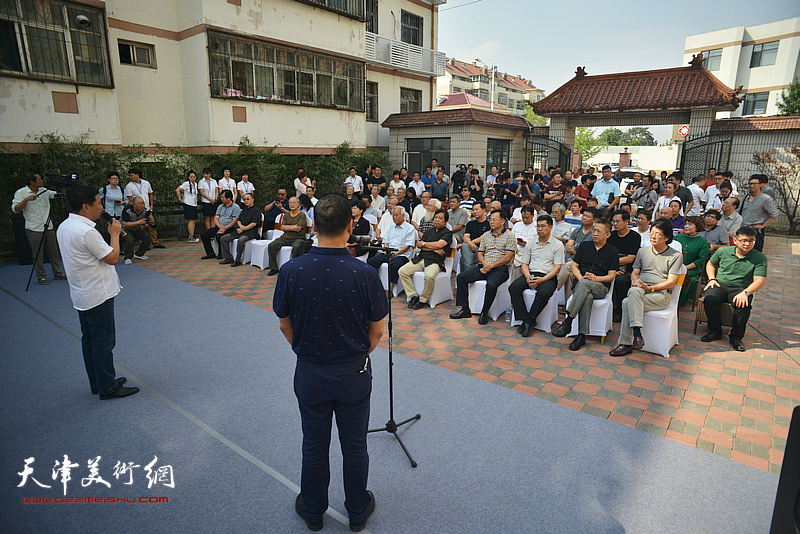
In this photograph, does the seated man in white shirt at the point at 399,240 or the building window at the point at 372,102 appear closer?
the seated man in white shirt at the point at 399,240

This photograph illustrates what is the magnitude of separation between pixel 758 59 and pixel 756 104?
292 cm

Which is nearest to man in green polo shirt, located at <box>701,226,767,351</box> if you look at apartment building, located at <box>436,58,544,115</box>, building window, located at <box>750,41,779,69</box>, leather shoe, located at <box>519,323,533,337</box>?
leather shoe, located at <box>519,323,533,337</box>

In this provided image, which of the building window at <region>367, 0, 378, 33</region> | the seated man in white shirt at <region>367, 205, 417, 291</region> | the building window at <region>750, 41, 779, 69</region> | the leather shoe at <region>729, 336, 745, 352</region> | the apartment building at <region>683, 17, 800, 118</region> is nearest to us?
the leather shoe at <region>729, 336, 745, 352</region>

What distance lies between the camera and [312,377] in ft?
7.41

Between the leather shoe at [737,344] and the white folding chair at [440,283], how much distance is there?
11.4ft

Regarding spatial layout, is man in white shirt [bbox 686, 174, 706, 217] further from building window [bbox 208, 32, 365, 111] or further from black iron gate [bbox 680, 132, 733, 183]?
building window [bbox 208, 32, 365, 111]

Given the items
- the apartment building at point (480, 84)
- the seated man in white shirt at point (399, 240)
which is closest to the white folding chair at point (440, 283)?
the seated man in white shirt at point (399, 240)

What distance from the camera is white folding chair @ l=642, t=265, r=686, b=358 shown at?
4.74 metres

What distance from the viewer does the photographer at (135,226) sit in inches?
355

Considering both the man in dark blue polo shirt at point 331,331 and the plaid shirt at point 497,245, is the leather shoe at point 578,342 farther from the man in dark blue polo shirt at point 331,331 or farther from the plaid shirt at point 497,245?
the man in dark blue polo shirt at point 331,331

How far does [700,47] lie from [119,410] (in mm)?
39564

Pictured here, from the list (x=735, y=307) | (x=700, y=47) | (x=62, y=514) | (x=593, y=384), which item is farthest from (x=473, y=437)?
(x=700, y=47)

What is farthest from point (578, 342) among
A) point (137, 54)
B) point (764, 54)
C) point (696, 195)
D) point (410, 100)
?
point (764, 54)

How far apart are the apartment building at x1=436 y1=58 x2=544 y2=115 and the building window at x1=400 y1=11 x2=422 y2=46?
1384 inches
